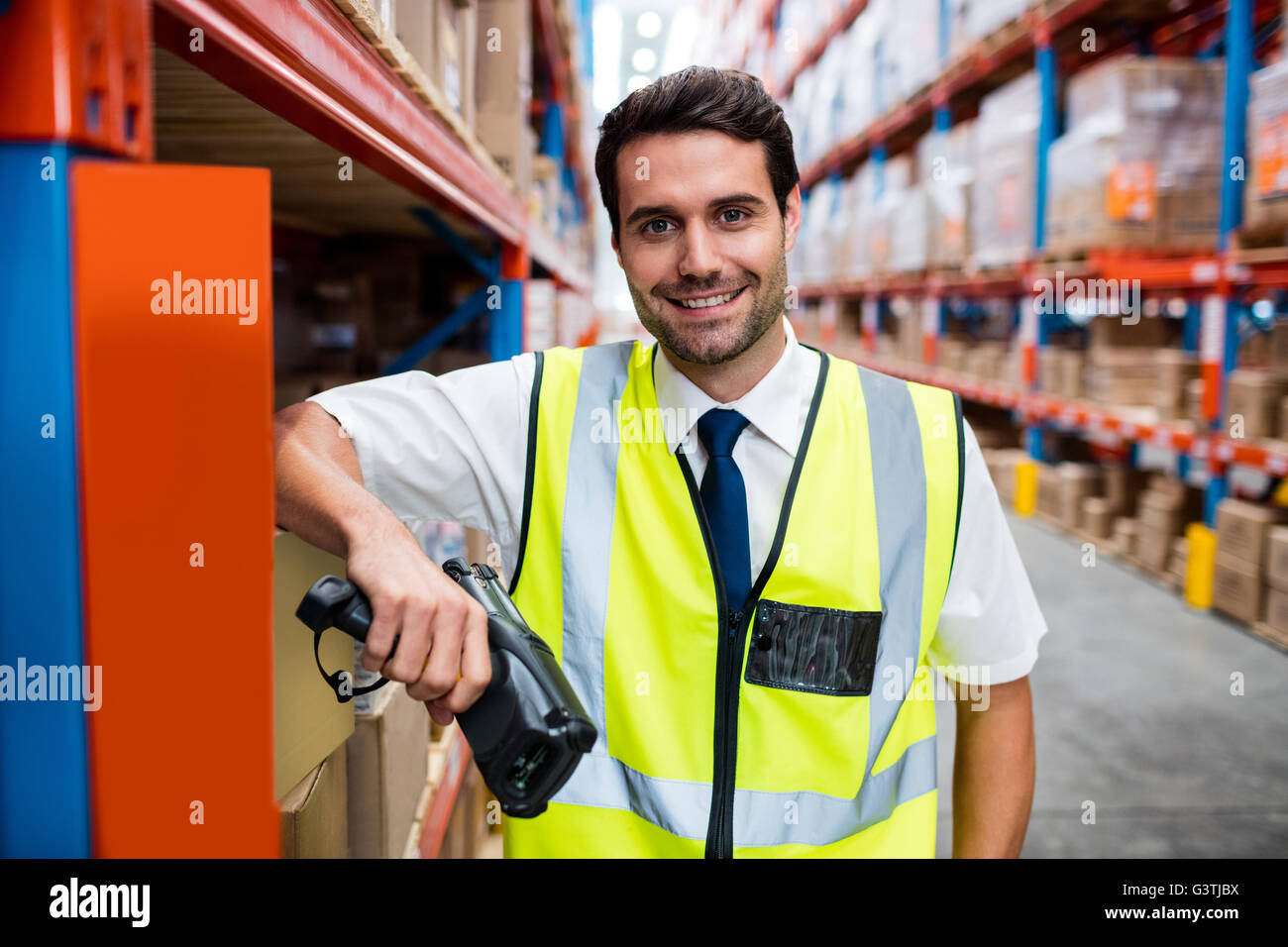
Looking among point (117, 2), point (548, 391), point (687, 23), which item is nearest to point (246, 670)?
point (117, 2)

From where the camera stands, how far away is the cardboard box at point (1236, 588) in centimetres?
400

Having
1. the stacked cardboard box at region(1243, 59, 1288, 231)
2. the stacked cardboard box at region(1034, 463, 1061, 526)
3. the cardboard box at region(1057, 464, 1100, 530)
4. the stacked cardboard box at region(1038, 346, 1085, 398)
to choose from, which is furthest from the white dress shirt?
the stacked cardboard box at region(1034, 463, 1061, 526)

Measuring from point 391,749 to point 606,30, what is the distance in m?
16.8

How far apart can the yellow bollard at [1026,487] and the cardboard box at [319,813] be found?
5843 mm

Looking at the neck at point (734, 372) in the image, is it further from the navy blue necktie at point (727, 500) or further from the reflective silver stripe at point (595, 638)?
the reflective silver stripe at point (595, 638)

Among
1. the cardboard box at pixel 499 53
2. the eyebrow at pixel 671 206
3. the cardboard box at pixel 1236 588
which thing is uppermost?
the cardboard box at pixel 499 53

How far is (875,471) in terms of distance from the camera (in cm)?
139

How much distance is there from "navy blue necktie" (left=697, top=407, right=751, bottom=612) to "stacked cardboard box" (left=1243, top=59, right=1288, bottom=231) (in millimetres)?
3546

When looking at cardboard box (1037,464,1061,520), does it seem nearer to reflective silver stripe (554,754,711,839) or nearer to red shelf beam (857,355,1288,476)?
red shelf beam (857,355,1288,476)

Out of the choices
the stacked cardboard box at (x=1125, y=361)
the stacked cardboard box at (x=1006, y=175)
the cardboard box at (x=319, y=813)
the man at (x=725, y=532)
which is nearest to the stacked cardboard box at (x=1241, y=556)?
the stacked cardboard box at (x=1125, y=361)

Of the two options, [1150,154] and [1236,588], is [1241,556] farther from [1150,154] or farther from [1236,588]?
[1150,154]

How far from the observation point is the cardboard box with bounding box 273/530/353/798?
1.04 metres

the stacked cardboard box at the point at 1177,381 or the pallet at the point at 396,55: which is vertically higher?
the pallet at the point at 396,55

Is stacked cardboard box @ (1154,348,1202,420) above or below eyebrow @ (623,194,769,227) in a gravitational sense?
below
